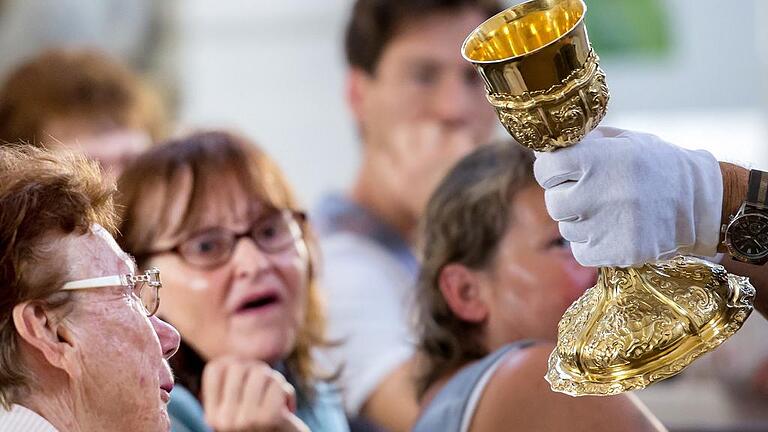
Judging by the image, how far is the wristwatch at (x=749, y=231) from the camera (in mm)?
1527

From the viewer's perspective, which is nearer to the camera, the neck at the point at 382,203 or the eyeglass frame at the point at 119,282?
the eyeglass frame at the point at 119,282

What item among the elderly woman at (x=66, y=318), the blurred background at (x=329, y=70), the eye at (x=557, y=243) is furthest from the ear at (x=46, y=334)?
the blurred background at (x=329, y=70)

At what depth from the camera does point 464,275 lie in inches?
85.7

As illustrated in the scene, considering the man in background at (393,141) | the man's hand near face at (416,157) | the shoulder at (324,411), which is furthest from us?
the man's hand near face at (416,157)

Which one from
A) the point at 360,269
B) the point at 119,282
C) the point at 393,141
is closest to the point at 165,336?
the point at 119,282

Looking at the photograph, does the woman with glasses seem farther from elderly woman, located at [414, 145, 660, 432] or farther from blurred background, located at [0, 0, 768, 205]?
blurred background, located at [0, 0, 768, 205]

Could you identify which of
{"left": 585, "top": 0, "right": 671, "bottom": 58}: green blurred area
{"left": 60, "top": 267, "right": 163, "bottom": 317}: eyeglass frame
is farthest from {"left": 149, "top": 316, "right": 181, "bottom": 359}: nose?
{"left": 585, "top": 0, "right": 671, "bottom": 58}: green blurred area

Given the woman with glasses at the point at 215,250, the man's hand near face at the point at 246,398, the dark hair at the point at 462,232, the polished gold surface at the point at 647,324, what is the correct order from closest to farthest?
the polished gold surface at the point at 647,324 → the man's hand near face at the point at 246,398 → the dark hair at the point at 462,232 → the woman with glasses at the point at 215,250

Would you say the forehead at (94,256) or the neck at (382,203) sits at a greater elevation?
the forehead at (94,256)

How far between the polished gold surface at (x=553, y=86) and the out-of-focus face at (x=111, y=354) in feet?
1.71

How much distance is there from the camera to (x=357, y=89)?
339 centimetres

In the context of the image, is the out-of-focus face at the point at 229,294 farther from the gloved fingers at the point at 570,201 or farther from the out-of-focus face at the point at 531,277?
the gloved fingers at the point at 570,201

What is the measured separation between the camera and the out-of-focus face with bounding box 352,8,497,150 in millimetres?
3203

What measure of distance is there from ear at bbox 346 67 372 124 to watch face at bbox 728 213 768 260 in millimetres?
1905
